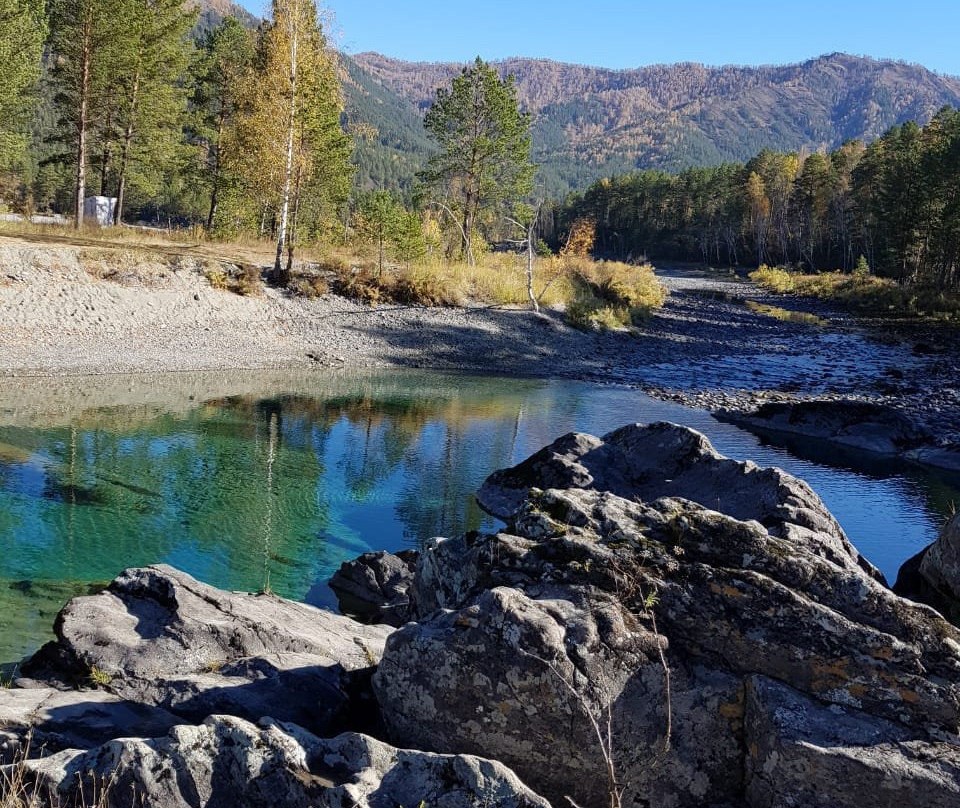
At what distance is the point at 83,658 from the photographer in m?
5.97

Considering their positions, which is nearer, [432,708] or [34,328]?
[432,708]

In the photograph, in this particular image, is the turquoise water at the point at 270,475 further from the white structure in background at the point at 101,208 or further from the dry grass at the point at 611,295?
the white structure in background at the point at 101,208

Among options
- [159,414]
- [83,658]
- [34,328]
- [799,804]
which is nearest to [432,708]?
[799,804]

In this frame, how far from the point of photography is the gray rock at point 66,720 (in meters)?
4.53

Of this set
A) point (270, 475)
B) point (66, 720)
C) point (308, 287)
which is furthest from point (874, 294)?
point (66, 720)

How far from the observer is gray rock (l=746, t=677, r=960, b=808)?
14.1 ft

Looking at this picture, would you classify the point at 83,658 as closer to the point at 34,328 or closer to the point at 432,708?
the point at 432,708

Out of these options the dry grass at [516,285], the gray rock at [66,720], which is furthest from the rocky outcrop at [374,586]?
the dry grass at [516,285]

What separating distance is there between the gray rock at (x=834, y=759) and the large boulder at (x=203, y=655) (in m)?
2.76

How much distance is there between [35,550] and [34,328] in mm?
17881

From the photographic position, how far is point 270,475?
1656 centimetres

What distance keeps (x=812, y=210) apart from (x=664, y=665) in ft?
365

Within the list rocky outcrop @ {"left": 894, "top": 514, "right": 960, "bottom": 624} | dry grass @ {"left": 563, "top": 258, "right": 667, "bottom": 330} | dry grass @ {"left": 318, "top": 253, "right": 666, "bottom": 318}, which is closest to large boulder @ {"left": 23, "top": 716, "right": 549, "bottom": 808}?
rocky outcrop @ {"left": 894, "top": 514, "right": 960, "bottom": 624}

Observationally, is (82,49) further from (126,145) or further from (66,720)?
(66,720)
